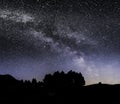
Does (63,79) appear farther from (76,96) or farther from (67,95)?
(76,96)

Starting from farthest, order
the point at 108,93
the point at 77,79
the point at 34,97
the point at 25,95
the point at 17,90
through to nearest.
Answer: the point at 77,79
the point at 17,90
the point at 25,95
the point at 34,97
the point at 108,93

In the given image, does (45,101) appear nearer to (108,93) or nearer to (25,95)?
(25,95)

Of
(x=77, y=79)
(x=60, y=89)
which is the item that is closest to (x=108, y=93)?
(x=60, y=89)

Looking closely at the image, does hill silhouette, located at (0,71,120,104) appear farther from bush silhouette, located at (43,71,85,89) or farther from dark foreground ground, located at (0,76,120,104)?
bush silhouette, located at (43,71,85,89)

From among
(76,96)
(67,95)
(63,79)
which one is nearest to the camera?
(76,96)

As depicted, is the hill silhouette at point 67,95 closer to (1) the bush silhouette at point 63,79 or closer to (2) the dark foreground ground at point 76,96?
(2) the dark foreground ground at point 76,96

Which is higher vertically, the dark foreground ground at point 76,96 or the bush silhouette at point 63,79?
the bush silhouette at point 63,79

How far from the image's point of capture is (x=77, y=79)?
54469 mm

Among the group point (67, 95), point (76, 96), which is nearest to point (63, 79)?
point (67, 95)

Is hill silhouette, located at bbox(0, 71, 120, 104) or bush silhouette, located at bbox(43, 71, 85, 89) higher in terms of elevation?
bush silhouette, located at bbox(43, 71, 85, 89)

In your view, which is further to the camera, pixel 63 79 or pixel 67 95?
pixel 63 79

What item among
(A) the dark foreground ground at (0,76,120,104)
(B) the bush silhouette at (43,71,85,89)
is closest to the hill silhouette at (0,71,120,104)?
(A) the dark foreground ground at (0,76,120,104)

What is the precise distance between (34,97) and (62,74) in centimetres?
2948

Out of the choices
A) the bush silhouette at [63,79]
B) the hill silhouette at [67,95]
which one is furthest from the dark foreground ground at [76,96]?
the bush silhouette at [63,79]
